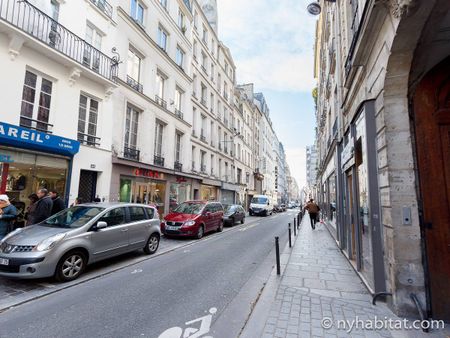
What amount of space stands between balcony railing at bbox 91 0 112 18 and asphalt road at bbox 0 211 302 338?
453 inches

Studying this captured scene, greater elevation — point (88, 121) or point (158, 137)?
point (158, 137)

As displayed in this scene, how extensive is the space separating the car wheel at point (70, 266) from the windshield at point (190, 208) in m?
6.66

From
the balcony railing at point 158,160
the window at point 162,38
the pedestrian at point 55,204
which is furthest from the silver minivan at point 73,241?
the window at point 162,38

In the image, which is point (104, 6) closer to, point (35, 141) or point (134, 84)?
point (134, 84)

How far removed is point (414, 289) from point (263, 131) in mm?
48835

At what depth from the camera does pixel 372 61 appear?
16.3ft

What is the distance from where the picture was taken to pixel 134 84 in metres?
14.5

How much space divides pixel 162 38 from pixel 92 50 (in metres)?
7.26

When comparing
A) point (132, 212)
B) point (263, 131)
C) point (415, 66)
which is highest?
point (263, 131)

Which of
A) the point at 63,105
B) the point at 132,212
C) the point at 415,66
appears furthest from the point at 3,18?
the point at 415,66

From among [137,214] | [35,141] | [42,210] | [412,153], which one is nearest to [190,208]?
[137,214]

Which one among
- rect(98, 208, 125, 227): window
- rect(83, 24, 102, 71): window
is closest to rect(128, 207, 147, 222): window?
rect(98, 208, 125, 227): window

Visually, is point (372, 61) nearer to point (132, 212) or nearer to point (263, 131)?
point (132, 212)

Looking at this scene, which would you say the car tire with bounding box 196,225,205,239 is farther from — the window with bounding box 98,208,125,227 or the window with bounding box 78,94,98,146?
the window with bounding box 78,94,98,146
